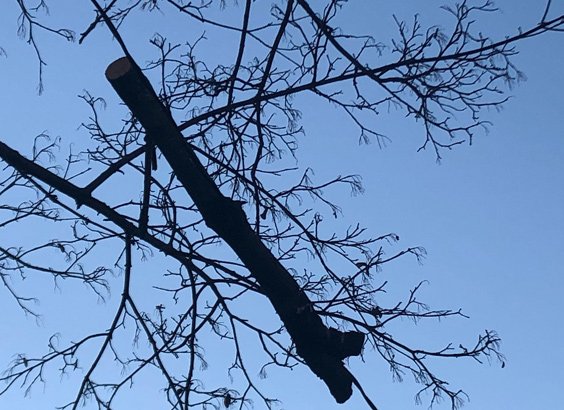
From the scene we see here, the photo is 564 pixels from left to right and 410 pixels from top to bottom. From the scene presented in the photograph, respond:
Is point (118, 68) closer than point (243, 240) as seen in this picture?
Yes

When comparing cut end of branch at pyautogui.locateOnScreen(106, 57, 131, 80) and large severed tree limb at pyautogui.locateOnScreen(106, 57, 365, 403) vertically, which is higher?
cut end of branch at pyautogui.locateOnScreen(106, 57, 131, 80)

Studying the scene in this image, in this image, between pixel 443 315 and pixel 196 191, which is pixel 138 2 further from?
pixel 443 315

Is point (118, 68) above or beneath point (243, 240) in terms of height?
above

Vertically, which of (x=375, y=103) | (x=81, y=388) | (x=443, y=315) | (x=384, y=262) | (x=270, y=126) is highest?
(x=270, y=126)

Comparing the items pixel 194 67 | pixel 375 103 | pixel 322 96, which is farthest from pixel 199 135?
pixel 375 103

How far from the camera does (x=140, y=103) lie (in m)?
3.29

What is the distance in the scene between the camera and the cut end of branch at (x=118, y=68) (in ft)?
10.7

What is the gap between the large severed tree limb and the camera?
10.9 ft

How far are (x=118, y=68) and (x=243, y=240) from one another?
0.90 metres

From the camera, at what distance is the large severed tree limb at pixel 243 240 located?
331 cm

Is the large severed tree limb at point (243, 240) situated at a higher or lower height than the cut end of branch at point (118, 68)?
lower

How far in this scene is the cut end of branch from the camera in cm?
327

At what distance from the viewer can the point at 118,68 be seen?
3.31 metres

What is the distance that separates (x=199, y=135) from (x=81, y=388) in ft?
4.53
